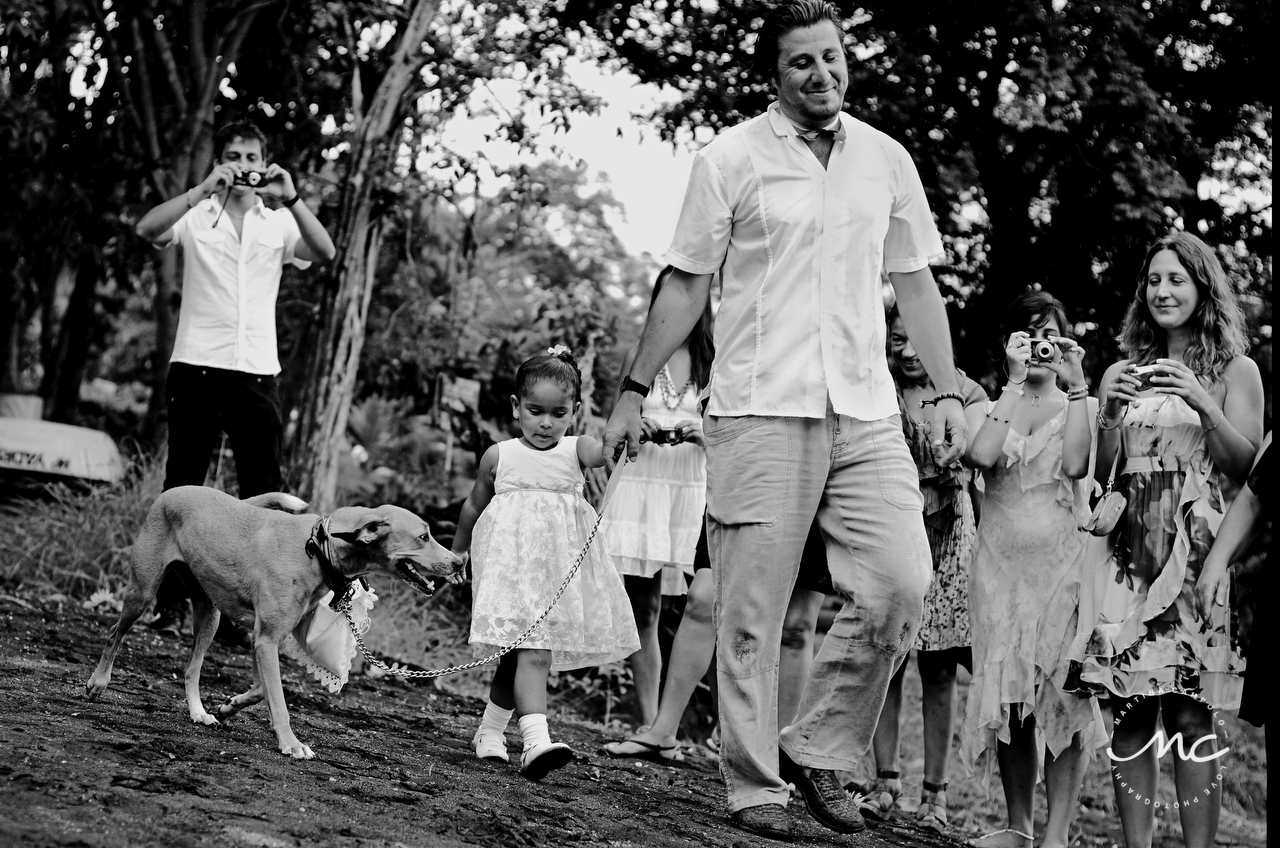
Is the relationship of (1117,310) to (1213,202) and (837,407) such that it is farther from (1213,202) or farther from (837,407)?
(837,407)

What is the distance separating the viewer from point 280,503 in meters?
5.14

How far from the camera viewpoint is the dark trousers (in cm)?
650

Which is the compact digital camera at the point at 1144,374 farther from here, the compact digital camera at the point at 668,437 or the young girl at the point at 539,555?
the compact digital camera at the point at 668,437

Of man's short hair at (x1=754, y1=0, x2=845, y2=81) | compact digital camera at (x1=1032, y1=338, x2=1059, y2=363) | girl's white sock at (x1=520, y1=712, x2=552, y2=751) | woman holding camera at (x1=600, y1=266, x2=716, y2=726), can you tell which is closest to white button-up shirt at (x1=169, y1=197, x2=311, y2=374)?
woman holding camera at (x1=600, y1=266, x2=716, y2=726)

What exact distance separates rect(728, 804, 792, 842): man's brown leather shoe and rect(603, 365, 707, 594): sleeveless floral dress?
7.61ft

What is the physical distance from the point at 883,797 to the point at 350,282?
5.62 metres

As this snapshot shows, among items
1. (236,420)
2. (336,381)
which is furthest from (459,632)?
(236,420)

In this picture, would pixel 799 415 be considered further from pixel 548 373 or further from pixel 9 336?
pixel 9 336

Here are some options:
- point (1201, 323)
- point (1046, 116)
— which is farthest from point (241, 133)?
point (1046, 116)

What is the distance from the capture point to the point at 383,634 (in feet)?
28.7

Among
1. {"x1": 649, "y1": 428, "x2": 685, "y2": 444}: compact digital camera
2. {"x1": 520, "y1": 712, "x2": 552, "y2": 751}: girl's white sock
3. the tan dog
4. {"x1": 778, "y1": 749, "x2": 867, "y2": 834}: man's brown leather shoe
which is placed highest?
{"x1": 649, "y1": 428, "x2": 685, "y2": 444}: compact digital camera

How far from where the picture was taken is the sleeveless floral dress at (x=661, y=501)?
6.25 meters

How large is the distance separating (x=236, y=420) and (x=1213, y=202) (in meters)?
8.55

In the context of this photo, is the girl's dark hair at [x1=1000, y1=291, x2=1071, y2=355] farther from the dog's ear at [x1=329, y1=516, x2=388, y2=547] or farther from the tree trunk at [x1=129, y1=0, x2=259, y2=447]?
the tree trunk at [x1=129, y1=0, x2=259, y2=447]
